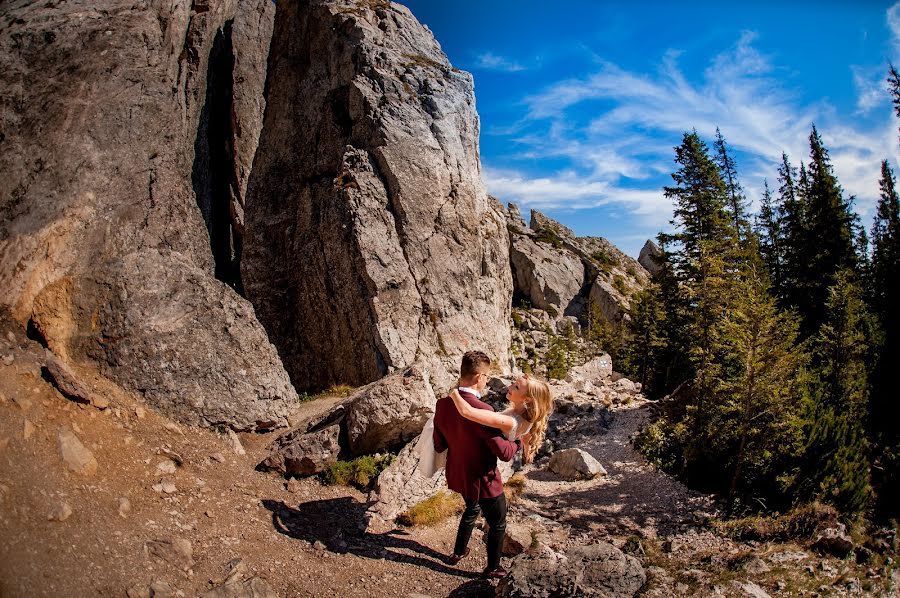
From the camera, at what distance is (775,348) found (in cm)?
1162

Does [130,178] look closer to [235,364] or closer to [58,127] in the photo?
[58,127]

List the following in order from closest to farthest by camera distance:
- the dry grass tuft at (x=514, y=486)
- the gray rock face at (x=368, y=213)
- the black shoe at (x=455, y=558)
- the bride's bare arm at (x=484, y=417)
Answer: the bride's bare arm at (x=484, y=417)
the black shoe at (x=455, y=558)
the dry grass tuft at (x=514, y=486)
the gray rock face at (x=368, y=213)

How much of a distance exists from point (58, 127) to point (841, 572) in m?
20.6

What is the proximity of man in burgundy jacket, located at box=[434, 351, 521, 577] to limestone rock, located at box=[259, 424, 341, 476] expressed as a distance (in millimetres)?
4541

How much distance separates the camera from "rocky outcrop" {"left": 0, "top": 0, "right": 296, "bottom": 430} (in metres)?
11.1

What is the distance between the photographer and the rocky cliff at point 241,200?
11656mm

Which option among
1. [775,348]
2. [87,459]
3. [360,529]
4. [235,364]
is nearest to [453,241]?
[235,364]

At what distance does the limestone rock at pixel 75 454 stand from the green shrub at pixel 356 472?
4.41 metres

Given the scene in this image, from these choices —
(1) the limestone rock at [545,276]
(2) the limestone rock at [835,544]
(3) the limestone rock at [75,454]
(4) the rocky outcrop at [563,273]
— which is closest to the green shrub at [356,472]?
(3) the limestone rock at [75,454]

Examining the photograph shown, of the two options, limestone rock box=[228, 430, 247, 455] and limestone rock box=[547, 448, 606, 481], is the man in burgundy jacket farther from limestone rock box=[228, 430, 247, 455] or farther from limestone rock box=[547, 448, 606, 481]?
limestone rock box=[547, 448, 606, 481]

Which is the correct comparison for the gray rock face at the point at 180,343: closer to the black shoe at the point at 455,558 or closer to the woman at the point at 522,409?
the black shoe at the point at 455,558

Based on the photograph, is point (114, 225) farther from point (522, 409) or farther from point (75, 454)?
point (522, 409)

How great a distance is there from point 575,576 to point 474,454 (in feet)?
6.71

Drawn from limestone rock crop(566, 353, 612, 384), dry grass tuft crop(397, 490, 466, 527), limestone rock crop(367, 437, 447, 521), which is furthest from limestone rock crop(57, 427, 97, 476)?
limestone rock crop(566, 353, 612, 384)
